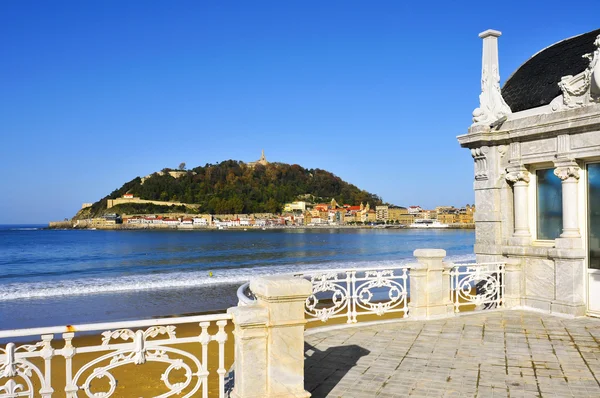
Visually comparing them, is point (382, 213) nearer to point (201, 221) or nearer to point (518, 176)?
point (201, 221)

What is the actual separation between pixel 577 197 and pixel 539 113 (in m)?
1.62

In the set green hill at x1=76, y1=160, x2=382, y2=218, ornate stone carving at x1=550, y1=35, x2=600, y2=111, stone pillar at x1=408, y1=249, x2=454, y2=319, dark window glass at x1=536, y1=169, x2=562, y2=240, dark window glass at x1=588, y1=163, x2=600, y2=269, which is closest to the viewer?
ornate stone carving at x1=550, y1=35, x2=600, y2=111

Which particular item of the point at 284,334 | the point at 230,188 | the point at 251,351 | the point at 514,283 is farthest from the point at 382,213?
the point at 251,351

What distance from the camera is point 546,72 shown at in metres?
9.53

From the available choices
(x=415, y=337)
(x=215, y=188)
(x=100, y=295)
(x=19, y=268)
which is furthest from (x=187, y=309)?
(x=215, y=188)

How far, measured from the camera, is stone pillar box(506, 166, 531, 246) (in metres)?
9.15

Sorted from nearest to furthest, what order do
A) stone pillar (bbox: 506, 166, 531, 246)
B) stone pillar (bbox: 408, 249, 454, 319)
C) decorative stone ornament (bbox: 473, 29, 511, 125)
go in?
stone pillar (bbox: 408, 249, 454, 319)
stone pillar (bbox: 506, 166, 531, 246)
decorative stone ornament (bbox: 473, 29, 511, 125)

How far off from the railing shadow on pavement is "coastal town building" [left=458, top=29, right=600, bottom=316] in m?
4.21

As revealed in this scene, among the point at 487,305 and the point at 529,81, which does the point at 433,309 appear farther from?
the point at 529,81

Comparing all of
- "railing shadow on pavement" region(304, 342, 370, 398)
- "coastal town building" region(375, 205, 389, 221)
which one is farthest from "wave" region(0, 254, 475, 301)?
"coastal town building" region(375, 205, 389, 221)

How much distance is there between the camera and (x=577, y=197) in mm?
8391

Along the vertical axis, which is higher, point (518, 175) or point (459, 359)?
point (518, 175)

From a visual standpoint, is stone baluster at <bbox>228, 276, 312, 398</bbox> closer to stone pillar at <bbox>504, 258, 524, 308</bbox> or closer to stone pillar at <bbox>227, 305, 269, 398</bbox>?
stone pillar at <bbox>227, 305, 269, 398</bbox>

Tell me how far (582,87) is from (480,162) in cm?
220
